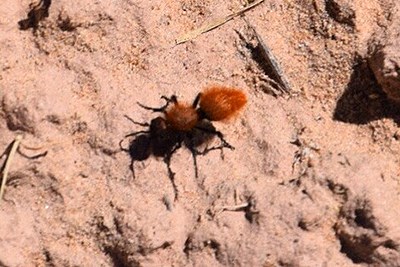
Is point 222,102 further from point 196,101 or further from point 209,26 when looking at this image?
point 209,26

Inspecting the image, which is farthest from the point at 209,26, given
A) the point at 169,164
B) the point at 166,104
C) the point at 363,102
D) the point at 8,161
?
the point at 8,161

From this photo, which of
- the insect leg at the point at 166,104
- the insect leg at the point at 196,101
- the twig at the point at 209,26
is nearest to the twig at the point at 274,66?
the twig at the point at 209,26

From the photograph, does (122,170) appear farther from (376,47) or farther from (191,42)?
(376,47)

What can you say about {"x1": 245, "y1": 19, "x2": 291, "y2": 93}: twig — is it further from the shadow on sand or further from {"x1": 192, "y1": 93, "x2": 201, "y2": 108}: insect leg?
{"x1": 192, "y1": 93, "x2": 201, "y2": 108}: insect leg

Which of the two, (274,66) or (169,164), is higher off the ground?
(274,66)

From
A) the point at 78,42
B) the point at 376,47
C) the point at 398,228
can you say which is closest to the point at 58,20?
the point at 78,42

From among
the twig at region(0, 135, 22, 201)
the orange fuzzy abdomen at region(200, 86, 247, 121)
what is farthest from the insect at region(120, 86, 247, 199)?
the twig at region(0, 135, 22, 201)

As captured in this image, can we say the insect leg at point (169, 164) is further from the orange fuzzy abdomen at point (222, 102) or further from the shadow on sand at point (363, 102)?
the shadow on sand at point (363, 102)
